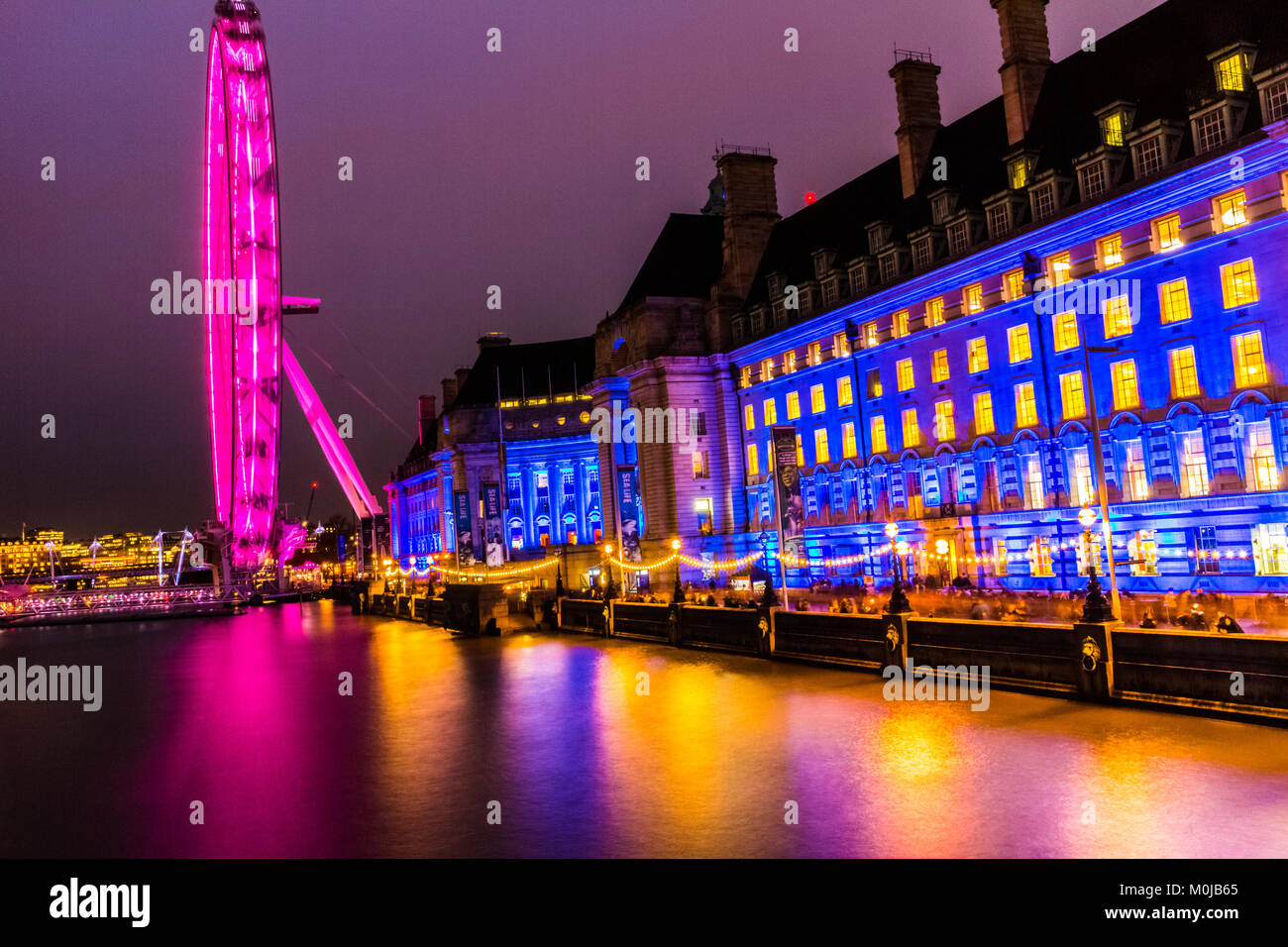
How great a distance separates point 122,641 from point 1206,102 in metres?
58.1

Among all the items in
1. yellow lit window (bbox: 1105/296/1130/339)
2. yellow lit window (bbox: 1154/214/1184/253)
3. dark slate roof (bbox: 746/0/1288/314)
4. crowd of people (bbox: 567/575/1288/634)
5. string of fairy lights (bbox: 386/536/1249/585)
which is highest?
dark slate roof (bbox: 746/0/1288/314)

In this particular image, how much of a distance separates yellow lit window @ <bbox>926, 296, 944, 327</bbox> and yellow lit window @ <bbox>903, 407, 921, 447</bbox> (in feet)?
15.6

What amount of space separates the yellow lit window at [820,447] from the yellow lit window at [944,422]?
32.3ft

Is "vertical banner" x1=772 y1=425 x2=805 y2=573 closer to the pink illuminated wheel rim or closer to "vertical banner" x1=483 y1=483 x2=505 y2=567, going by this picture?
the pink illuminated wheel rim

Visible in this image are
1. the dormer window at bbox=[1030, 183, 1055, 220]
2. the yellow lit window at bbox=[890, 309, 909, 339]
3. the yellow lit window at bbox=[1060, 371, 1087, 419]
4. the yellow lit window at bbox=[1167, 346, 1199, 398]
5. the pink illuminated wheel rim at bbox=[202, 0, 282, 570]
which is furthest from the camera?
the yellow lit window at bbox=[890, 309, 909, 339]

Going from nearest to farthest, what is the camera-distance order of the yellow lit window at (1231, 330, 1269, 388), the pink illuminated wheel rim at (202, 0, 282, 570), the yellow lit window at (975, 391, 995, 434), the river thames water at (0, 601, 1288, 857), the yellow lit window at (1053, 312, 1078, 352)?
the river thames water at (0, 601, 1288, 857), the yellow lit window at (1231, 330, 1269, 388), the yellow lit window at (1053, 312, 1078, 352), the yellow lit window at (975, 391, 995, 434), the pink illuminated wheel rim at (202, 0, 282, 570)

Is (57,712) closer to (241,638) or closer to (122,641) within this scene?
(241,638)

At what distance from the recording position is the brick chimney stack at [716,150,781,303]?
75812 mm

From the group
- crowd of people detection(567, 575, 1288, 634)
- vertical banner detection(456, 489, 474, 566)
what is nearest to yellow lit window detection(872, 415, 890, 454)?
crowd of people detection(567, 575, 1288, 634)

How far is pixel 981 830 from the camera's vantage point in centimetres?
1185

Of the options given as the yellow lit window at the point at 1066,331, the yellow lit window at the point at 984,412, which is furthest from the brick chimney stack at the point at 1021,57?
the yellow lit window at the point at 984,412

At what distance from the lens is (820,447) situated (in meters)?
61.4

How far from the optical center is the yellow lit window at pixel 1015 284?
4619 cm

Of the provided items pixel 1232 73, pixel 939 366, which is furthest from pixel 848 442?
pixel 1232 73
